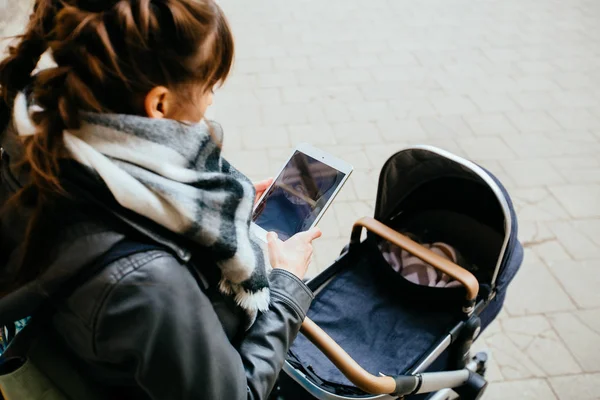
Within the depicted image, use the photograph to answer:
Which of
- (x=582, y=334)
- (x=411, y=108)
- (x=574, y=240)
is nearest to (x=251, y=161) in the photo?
(x=411, y=108)

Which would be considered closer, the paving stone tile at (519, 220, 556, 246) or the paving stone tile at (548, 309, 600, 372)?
the paving stone tile at (548, 309, 600, 372)

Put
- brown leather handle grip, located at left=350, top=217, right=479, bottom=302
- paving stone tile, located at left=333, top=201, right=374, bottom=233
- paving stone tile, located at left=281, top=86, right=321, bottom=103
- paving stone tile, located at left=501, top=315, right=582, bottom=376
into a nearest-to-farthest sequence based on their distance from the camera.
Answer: brown leather handle grip, located at left=350, top=217, right=479, bottom=302, paving stone tile, located at left=501, top=315, right=582, bottom=376, paving stone tile, located at left=333, top=201, right=374, bottom=233, paving stone tile, located at left=281, top=86, right=321, bottom=103

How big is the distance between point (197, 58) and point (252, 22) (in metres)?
4.46

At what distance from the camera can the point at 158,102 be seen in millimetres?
827

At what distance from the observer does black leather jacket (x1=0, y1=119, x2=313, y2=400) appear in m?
0.77

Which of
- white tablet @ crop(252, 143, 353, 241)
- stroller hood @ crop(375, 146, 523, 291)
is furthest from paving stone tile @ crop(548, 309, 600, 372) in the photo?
white tablet @ crop(252, 143, 353, 241)

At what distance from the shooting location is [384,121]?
144 inches

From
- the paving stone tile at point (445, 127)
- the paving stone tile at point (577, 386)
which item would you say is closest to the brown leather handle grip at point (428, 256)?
the paving stone tile at point (577, 386)

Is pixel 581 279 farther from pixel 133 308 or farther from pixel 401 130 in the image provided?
pixel 133 308

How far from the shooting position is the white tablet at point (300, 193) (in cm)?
153

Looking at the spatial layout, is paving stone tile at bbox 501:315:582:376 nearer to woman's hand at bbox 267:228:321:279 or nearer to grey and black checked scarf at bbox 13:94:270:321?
woman's hand at bbox 267:228:321:279

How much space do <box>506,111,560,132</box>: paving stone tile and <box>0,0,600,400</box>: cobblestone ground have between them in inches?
0.6

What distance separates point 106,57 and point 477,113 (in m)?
3.46

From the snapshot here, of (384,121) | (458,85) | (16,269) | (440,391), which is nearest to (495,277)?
(440,391)
